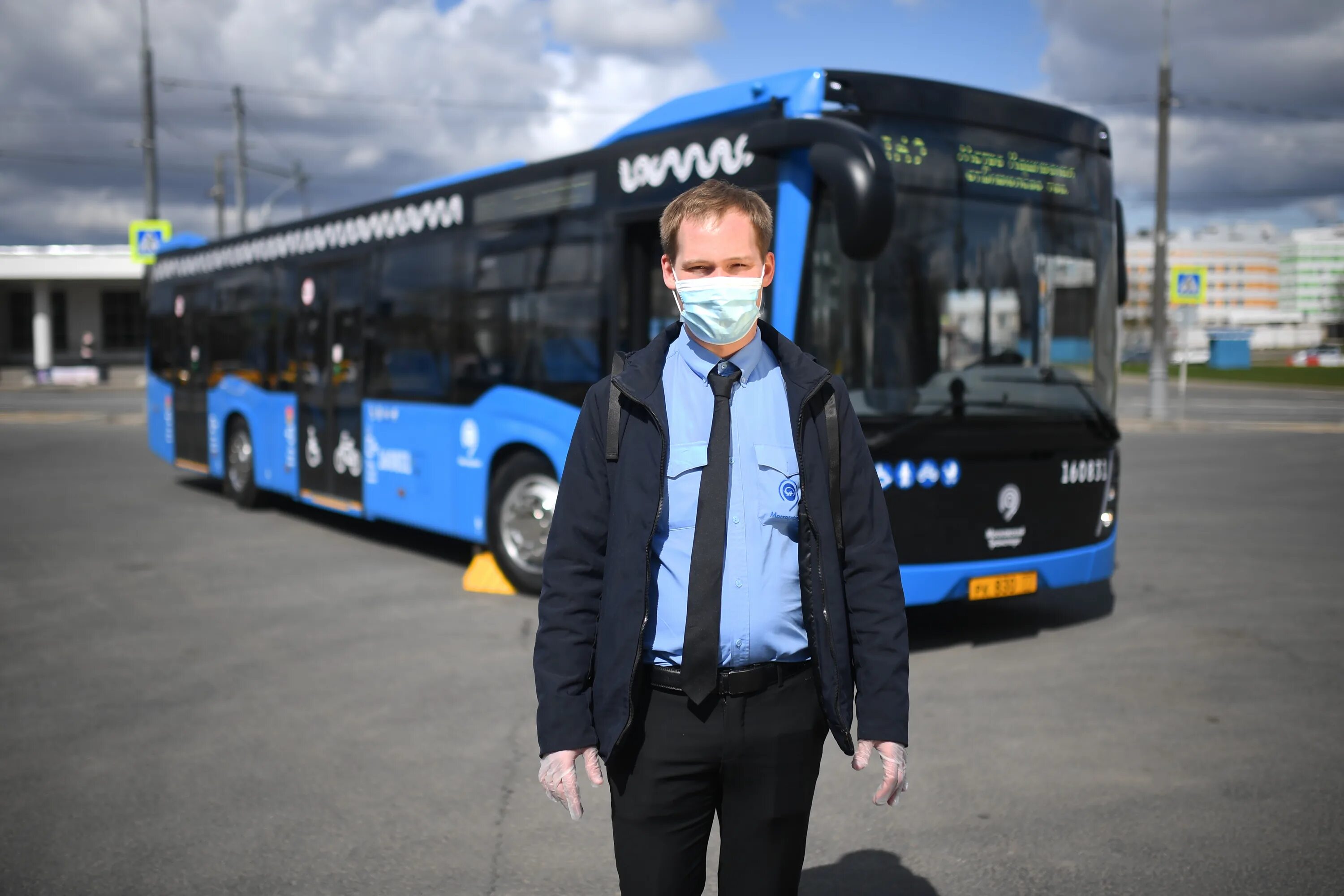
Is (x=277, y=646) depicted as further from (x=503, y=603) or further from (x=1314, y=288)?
(x=1314, y=288)

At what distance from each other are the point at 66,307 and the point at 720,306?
57.0m

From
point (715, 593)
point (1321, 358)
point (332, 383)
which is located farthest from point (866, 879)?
point (1321, 358)

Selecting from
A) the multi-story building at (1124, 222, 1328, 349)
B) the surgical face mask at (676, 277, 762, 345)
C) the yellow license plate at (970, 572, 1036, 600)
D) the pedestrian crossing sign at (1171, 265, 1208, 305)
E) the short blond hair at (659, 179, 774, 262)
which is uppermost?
the multi-story building at (1124, 222, 1328, 349)

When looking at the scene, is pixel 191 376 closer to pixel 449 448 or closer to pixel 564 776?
pixel 449 448

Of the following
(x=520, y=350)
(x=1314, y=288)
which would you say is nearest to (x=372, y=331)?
(x=520, y=350)

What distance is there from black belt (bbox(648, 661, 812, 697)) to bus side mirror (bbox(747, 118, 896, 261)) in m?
3.33

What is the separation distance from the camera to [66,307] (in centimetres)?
5234

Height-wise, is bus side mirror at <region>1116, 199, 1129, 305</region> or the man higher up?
bus side mirror at <region>1116, 199, 1129, 305</region>

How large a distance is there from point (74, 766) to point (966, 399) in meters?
4.44

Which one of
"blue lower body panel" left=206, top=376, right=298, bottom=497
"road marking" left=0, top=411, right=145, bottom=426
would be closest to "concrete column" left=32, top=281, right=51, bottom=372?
"road marking" left=0, top=411, right=145, bottom=426

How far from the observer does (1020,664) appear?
6.25 m

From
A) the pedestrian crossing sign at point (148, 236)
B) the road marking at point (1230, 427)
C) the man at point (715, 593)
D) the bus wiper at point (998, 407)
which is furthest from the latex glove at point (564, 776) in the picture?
the pedestrian crossing sign at point (148, 236)

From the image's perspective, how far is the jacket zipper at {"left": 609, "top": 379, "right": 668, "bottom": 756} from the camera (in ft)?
7.29

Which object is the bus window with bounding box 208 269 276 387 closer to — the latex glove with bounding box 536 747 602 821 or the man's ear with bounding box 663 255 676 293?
the man's ear with bounding box 663 255 676 293
